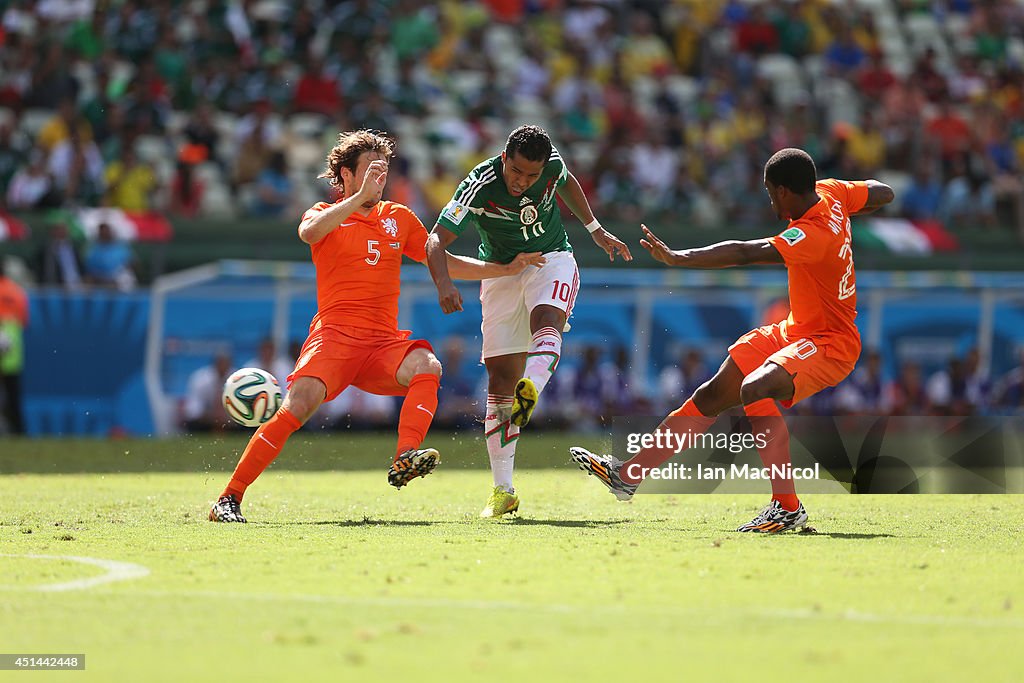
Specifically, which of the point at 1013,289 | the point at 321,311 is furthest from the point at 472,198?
the point at 1013,289

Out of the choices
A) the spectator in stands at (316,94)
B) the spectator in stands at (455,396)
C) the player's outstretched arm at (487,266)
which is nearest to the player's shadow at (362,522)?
the player's outstretched arm at (487,266)

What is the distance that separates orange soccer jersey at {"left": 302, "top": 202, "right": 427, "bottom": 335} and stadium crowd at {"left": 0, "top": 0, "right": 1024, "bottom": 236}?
10.8 meters

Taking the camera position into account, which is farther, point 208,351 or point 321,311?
point 208,351

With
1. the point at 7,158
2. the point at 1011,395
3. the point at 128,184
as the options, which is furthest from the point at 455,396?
the point at 1011,395

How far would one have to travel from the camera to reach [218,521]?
937 cm

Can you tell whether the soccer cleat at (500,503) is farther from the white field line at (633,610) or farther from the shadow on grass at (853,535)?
the white field line at (633,610)

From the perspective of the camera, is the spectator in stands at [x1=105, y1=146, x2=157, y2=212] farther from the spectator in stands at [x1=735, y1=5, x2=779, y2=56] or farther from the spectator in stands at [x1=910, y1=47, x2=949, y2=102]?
the spectator in stands at [x1=910, y1=47, x2=949, y2=102]

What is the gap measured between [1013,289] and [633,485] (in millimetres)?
13780

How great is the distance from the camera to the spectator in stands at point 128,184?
19984 millimetres

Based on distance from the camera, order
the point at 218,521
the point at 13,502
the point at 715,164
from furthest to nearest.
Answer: the point at 715,164 → the point at 13,502 → the point at 218,521

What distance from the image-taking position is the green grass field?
5.22 metres

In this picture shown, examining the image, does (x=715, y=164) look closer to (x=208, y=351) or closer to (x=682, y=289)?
(x=682, y=289)

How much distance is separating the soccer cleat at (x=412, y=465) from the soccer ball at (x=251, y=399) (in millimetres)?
1551

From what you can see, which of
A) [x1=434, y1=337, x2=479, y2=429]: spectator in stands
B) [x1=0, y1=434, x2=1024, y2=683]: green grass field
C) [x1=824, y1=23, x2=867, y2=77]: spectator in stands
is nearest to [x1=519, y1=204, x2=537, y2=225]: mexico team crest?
[x1=0, y1=434, x2=1024, y2=683]: green grass field
